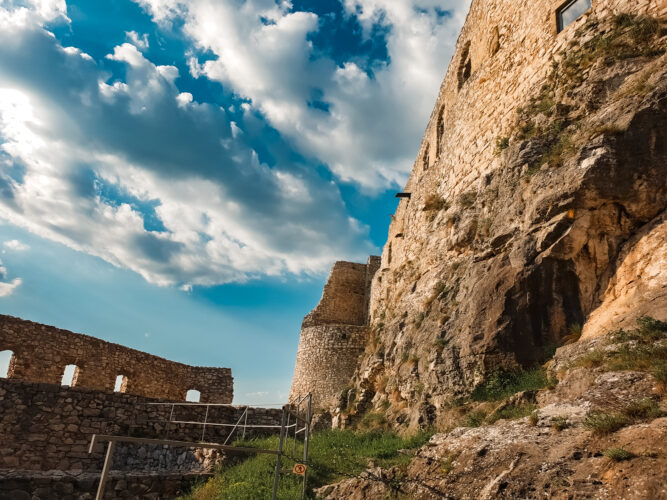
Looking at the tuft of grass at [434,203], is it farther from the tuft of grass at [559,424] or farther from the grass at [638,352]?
the tuft of grass at [559,424]

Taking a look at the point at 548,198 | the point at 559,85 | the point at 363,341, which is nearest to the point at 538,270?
the point at 548,198

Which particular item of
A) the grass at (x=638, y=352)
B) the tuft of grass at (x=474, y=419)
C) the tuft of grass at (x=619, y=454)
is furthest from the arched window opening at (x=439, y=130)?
the tuft of grass at (x=619, y=454)

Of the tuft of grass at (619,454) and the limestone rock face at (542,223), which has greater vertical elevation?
the limestone rock face at (542,223)


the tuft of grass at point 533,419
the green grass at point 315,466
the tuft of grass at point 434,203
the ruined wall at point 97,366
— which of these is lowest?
the green grass at point 315,466

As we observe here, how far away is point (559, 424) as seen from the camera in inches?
238

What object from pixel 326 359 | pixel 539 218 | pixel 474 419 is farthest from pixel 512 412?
pixel 326 359

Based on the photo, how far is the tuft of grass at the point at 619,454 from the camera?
4754 mm

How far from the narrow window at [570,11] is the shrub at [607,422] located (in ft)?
36.7

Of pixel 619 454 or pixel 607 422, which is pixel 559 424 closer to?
pixel 607 422

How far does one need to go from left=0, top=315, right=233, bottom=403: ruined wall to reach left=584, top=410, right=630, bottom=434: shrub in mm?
14683

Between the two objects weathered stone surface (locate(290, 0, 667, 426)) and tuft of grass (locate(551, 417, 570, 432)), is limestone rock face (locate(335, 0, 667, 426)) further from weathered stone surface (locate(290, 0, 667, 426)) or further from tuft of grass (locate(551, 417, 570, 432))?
tuft of grass (locate(551, 417, 570, 432))

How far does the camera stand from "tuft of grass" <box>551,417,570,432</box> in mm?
6012

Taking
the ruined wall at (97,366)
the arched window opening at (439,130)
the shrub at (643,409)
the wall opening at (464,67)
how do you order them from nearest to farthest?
the shrub at (643,409) < the ruined wall at (97,366) < the wall opening at (464,67) < the arched window opening at (439,130)

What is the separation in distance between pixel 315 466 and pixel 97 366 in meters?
10.3
